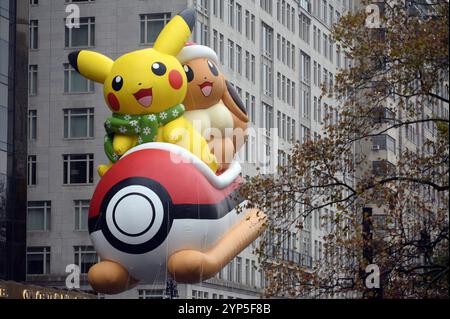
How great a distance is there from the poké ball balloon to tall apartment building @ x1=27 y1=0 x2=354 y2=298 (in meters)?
21.5

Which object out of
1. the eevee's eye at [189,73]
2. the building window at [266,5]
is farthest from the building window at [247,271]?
the eevee's eye at [189,73]

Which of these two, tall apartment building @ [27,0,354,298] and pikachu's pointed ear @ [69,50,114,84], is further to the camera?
tall apartment building @ [27,0,354,298]

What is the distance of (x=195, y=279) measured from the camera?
124 ft

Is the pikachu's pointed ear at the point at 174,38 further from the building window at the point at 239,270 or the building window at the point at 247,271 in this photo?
the building window at the point at 247,271

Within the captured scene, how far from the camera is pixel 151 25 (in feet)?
199

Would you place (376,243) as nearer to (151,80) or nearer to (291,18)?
(151,80)

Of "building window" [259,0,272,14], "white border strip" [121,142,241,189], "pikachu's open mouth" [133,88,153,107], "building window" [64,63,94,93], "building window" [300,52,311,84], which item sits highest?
"building window" [259,0,272,14]

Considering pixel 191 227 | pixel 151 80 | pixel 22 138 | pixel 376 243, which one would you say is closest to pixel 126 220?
pixel 191 227

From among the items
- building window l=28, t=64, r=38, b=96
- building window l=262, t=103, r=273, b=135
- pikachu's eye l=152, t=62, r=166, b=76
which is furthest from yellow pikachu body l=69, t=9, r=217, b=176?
building window l=262, t=103, r=273, b=135

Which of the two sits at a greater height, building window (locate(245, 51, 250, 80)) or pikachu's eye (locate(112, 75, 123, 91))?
building window (locate(245, 51, 250, 80))

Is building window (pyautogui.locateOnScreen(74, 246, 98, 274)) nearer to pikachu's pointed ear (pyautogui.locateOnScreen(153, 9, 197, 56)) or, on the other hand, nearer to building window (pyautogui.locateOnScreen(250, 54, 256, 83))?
building window (pyautogui.locateOnScreen(250, 54, 256, 83))

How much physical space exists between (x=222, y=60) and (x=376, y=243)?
29007mm

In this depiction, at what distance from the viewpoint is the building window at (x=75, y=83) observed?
203 ft

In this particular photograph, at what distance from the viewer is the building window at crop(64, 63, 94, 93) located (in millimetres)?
62000
